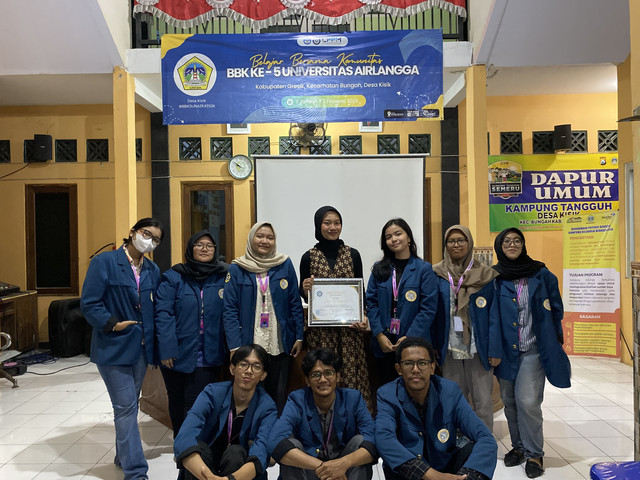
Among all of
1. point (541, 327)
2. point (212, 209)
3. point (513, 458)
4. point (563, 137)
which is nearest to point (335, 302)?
point (541, 327)

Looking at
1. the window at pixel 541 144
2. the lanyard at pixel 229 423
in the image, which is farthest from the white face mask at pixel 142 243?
the window at pixel 541 144

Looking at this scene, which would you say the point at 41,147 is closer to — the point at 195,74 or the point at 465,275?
the point at 195,74

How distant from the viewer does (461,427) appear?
2256 mm

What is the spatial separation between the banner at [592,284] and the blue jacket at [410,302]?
12.1ft

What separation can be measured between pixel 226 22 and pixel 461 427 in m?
5.40

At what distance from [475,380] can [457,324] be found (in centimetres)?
38

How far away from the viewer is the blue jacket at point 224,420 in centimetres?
227

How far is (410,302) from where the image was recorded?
2.88 metres

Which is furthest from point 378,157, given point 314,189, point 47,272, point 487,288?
point 47,272

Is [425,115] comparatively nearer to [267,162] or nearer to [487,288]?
[267,162]

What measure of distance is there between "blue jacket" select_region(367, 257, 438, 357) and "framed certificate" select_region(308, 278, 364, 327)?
94mm

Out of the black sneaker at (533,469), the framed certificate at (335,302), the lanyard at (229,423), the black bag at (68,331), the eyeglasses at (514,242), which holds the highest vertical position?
the eyeglasses at (514,242)

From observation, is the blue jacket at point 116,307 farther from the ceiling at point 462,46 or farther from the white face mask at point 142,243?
the ceiling at point 462,46

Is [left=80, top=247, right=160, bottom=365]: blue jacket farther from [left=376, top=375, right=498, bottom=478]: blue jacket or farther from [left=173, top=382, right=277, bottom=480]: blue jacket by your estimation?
[left=376, top=375, right=498, bottom=478]: blue jacket
